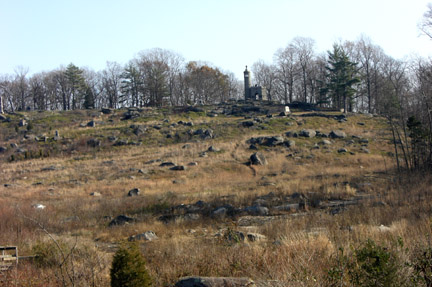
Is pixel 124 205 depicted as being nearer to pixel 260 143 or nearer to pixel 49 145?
pixel 260 143

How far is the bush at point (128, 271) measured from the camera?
4.09 meters

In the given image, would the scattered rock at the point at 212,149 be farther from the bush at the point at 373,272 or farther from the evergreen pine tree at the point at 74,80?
the evergreen pine tree at the point at 74,80

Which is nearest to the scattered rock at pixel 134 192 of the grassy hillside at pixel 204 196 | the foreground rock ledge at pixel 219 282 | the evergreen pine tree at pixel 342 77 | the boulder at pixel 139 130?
the grassy hillside at pixel 204 196

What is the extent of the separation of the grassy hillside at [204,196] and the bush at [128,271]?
0.50 m

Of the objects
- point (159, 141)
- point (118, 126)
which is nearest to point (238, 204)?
point (159, 141)

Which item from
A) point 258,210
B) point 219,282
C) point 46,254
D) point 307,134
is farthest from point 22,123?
point 219,282

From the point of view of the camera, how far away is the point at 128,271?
13.4 feet

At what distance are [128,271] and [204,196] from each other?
11.3 meters

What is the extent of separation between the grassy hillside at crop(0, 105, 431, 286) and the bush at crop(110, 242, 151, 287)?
1.64ft

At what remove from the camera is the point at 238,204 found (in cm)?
1330

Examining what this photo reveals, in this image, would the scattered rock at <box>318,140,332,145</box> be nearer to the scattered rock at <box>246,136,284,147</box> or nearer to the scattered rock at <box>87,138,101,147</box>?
the scattered rock at <box>246,136,284,147</box>

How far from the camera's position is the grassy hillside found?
222 inches

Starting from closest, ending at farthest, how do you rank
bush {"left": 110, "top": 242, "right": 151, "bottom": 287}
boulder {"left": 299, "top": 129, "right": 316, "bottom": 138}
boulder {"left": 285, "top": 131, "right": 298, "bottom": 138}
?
bush {"left": 110, "top": 242, "right": 151, "bottom": 287} → boulder {"left": 299, "top": 129, "right": 316, "bottom": 138} → boulder {"left": 285, "top": 131, "right": 298, "bottom": 138}

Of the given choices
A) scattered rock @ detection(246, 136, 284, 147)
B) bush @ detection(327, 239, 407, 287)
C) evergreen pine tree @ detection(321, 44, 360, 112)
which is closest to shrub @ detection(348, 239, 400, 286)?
bush @ detection(327, 239, 407, 287)
